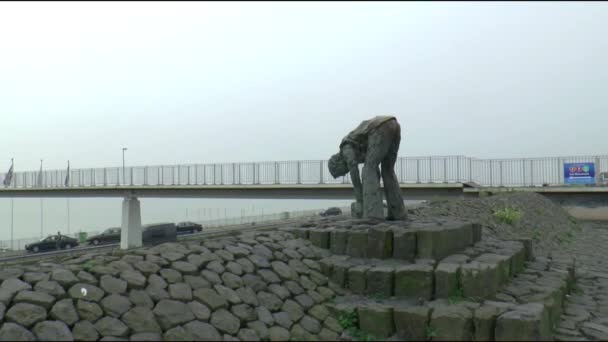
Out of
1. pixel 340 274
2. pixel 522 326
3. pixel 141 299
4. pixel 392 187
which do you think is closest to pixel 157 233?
pixel 392 187

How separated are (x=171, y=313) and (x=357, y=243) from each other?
3.67 metres

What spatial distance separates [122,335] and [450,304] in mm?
4154

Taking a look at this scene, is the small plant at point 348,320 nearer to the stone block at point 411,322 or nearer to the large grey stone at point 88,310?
the stone block at point 411,322

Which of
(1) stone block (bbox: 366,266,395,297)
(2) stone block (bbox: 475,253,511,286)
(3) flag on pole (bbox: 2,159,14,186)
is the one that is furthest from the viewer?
(3) flag on pole (bbox: 2,159,14,186)

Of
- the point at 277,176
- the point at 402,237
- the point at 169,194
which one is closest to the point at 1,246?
the point at 169,194

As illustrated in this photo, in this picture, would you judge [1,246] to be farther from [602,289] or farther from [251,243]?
[602,289]

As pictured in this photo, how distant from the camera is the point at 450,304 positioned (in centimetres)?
596

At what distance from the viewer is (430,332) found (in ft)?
18.3

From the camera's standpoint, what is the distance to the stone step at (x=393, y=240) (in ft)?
23.9

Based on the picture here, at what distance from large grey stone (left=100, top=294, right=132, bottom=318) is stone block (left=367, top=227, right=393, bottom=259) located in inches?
161

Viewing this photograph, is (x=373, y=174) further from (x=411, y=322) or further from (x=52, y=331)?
(x=52, y=331)

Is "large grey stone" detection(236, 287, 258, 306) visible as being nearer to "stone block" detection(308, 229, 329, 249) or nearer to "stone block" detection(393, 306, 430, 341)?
"stone block" detection(393, 306, 430, 341)

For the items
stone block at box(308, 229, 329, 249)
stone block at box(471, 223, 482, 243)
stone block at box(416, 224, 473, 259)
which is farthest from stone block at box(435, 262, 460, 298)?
stone block at box(471, 223, 482, 243)

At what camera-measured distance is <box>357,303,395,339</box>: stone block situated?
5855 mm
